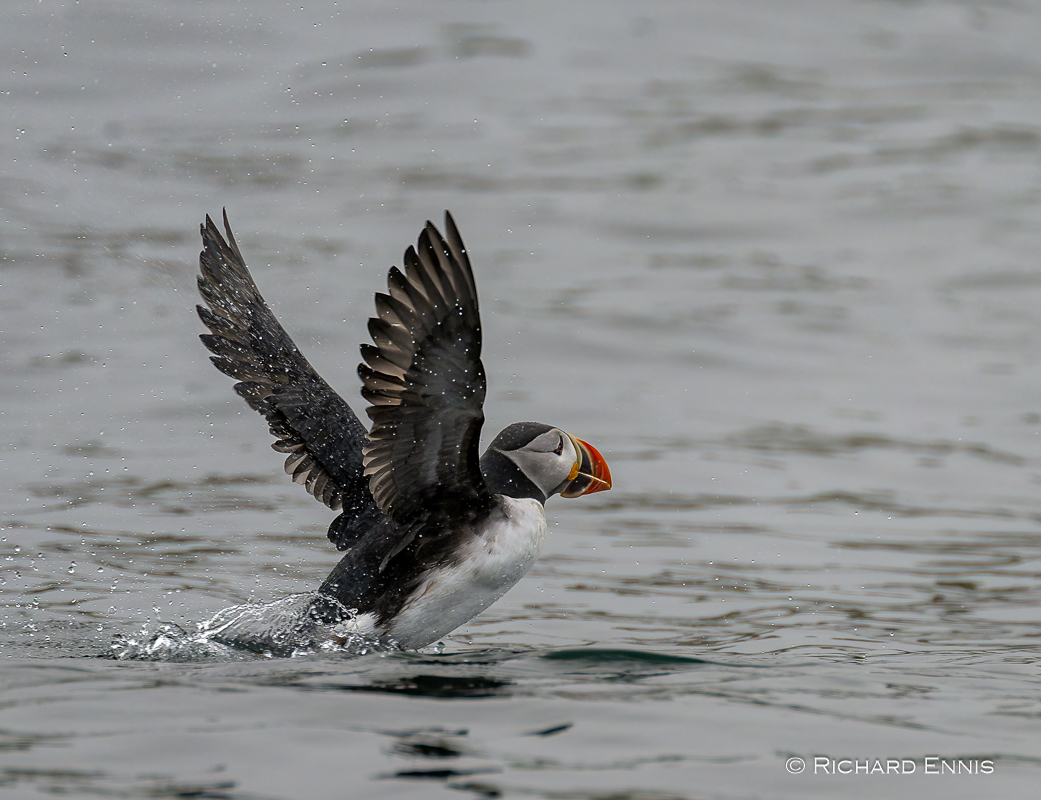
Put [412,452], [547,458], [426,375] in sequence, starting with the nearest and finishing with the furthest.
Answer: [426,375] → [412,452] → [547,458]

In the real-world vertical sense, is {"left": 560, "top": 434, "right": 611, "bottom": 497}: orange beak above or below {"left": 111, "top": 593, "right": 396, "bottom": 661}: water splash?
above

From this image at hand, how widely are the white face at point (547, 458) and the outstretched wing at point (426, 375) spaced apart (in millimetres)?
473

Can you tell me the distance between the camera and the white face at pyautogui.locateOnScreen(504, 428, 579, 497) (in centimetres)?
508

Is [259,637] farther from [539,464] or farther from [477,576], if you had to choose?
[539,464]

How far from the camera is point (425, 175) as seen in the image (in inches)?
565

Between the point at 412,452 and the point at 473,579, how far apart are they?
0.66 metres

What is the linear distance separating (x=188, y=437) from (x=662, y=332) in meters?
4.31

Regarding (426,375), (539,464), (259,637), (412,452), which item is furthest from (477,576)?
(426,375)

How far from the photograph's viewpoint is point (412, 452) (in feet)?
14.6

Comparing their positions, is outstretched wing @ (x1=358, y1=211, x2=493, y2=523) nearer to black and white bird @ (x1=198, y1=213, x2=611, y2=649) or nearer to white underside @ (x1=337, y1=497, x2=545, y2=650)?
black and white bird @ (x1=198, y1=213, x2=611, y2=649)

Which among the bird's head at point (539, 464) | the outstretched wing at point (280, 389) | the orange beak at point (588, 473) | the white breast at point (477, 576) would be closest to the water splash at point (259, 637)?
the white breast at point (477, 576)

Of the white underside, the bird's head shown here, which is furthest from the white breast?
the bird's head

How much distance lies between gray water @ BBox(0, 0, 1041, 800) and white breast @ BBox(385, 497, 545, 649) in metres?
0.24

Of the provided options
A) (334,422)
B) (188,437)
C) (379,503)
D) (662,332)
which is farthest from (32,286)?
(379,503)
